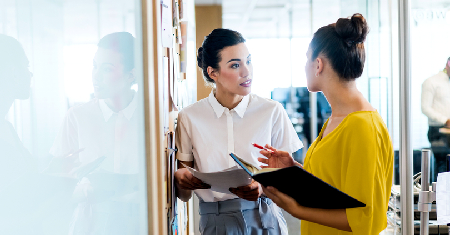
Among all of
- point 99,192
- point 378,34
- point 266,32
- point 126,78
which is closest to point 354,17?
point 126,78

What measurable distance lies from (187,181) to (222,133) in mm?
262

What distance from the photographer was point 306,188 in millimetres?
993

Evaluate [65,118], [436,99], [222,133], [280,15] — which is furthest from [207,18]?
[65,118]

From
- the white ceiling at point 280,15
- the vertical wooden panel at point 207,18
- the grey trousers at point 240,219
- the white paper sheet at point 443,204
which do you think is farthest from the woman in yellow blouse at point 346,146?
the vertical wooden panel at point 207,18

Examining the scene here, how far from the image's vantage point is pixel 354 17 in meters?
1.20

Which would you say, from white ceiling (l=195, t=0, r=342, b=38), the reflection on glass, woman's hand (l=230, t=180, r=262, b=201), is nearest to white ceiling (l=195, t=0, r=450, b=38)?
white ceiling (l=195, t=0, r=342, b=38)

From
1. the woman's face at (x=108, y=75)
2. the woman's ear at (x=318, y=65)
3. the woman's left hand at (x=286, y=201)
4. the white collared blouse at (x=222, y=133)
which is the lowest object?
the woman's left hand at (x=286, y=201)

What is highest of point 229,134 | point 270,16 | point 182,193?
point 270,16

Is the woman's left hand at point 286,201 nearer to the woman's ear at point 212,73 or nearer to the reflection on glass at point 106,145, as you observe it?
the reflection on glass at point 106,145

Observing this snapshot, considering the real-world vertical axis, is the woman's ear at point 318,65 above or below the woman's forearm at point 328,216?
above

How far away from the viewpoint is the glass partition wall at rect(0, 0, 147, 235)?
397mm

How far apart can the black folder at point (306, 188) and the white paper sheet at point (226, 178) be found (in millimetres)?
88

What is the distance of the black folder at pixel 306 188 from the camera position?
911 mm

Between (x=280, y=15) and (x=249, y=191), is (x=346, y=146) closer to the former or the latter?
(x=249, y=191)
